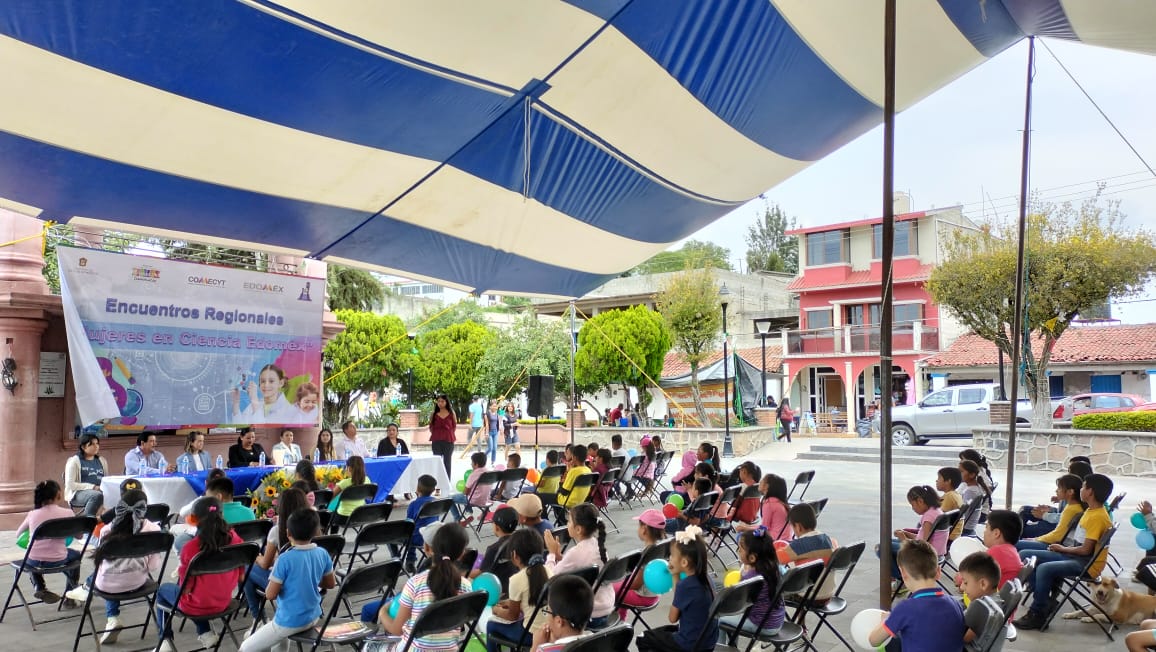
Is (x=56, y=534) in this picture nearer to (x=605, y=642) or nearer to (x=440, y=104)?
(x=440, y=104)

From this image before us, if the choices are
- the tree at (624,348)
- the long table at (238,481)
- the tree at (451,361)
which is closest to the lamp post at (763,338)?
the tree at (624,348)

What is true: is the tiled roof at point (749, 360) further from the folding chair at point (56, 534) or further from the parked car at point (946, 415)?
the folding chair at point (56, 534)

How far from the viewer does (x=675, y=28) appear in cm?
511

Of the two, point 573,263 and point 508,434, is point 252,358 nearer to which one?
point 573,263

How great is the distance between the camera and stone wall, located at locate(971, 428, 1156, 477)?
13.4 meters

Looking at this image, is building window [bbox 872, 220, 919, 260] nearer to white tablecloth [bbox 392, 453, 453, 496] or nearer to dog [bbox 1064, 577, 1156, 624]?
white tablecloth [bbox 392, 453, 453, 496]

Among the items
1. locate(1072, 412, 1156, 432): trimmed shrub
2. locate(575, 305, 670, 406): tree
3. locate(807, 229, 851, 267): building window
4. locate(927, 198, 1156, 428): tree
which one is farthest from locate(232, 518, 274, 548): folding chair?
locate(807, 229, 851, 267): building window

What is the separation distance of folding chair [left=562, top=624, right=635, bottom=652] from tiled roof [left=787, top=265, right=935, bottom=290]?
89.3 feet

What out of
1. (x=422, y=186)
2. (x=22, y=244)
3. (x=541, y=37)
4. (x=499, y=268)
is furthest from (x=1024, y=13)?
(x=22, y=244)

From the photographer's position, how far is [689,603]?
3.66 metres

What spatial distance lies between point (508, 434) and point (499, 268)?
598 inches

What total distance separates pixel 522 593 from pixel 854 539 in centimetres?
518

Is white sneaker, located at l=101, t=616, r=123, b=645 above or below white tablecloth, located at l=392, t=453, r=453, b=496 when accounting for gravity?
below

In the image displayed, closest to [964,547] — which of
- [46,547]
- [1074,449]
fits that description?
[46,547]
